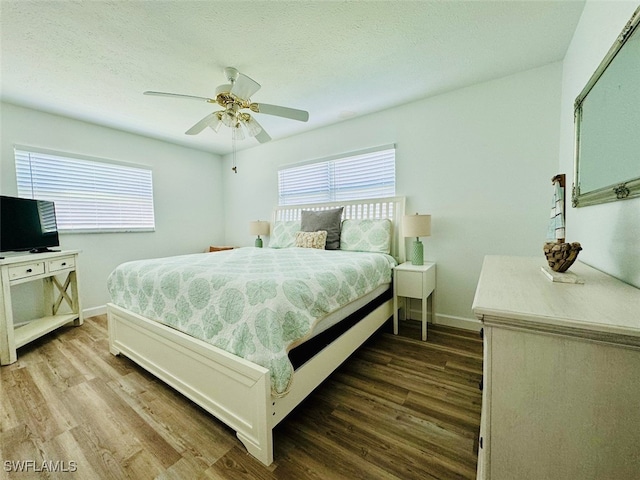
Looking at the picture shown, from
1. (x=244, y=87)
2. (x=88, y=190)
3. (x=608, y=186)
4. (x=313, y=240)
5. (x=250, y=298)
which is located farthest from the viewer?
(x=88, y=190)

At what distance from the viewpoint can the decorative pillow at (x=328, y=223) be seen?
2991mm

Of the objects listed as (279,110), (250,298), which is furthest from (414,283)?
(279,110)

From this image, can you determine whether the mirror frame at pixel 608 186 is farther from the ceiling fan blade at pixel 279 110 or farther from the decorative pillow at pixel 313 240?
Answer: the decorative pillow at pixel 313 240

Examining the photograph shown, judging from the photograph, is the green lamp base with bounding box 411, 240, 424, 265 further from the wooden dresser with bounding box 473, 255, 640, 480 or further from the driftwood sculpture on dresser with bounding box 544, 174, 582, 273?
the wooden dresser with bounding box 473, 255, 640, 480

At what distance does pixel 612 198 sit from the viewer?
111 cm

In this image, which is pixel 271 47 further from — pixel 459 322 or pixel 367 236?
pixel 459 322

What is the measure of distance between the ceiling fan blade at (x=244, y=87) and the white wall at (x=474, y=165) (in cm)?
171

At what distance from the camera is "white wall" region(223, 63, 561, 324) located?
88.7 inches

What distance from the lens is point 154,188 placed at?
3.85m

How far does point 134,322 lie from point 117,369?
0.50 meters

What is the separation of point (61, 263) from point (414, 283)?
3.65 metres

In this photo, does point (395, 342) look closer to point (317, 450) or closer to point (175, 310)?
point (317, 450)

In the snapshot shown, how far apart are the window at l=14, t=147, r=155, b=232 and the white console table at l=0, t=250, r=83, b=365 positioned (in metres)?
0.63

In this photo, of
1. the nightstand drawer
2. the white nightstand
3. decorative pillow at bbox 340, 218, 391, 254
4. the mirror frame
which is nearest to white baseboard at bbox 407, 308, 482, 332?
the white nightstand
